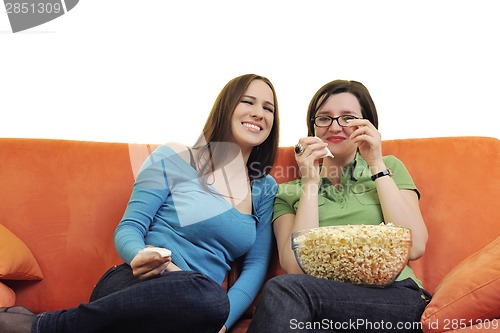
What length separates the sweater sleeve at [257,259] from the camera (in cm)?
154

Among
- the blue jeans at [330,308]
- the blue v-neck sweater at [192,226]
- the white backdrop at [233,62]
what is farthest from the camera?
the white backdrop at [233,62]

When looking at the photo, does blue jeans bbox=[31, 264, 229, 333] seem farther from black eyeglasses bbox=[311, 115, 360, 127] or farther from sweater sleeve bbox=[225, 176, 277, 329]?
black eyeglasses bbox=[311, 115, 360, 127]

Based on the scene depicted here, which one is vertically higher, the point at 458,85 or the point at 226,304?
the point at 458,85

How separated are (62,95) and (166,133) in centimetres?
48

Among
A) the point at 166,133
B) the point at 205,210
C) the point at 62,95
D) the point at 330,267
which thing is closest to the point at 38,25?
the point at 62,95

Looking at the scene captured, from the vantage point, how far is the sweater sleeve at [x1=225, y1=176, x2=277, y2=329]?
154cm

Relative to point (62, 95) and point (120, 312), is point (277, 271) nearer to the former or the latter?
point (120, 312)

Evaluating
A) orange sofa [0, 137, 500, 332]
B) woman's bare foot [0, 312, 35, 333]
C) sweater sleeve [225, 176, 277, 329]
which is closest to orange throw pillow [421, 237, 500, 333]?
orange sofa [0, 137, 500, 332]

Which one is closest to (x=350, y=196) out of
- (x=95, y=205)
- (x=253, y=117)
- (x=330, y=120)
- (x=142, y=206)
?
(x=330, y=120)

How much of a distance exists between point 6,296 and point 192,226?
599mm

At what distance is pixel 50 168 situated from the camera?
181 centimetres

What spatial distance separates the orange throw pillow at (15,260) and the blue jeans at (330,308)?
2.66ft
